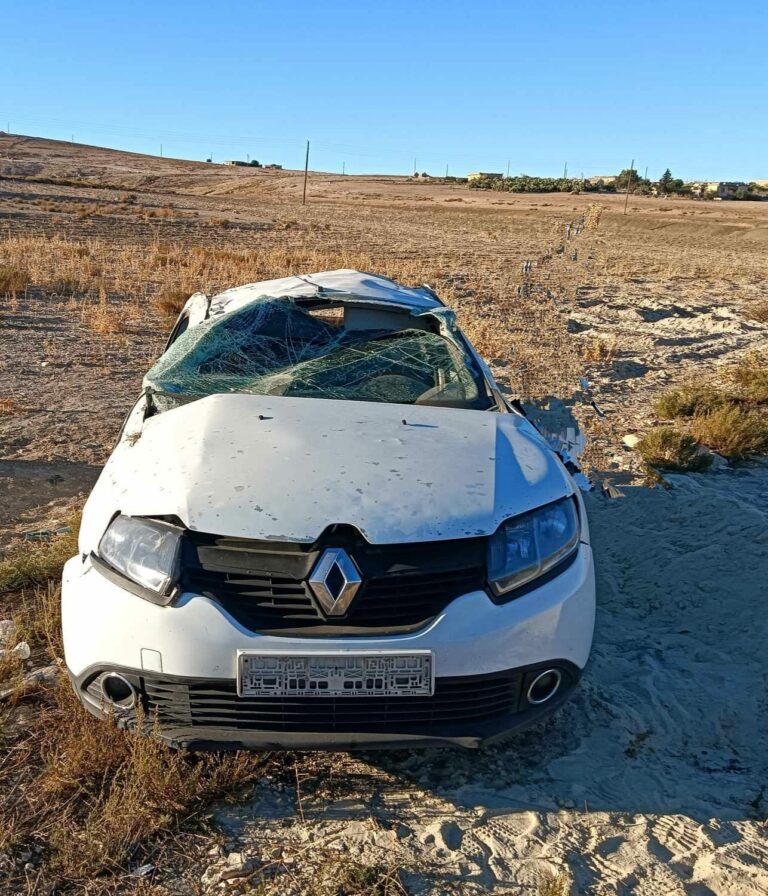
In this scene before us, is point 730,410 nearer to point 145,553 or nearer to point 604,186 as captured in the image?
point 145,553

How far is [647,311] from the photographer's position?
13.2m

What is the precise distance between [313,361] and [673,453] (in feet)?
10.4

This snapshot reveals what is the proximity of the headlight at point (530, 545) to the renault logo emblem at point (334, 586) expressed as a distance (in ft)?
1.37

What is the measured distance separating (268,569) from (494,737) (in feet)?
2.74

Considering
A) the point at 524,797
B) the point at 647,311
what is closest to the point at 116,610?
the point at 524,797

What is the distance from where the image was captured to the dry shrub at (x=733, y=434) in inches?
241

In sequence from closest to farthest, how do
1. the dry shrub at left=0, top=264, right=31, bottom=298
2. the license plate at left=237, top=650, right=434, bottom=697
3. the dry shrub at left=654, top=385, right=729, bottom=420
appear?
the license plate at left=237, top=650, right=434, bottom=697 < the dry shrub at left=654, top=385, right=729, bottom=420 < the dry shrub at left=0, top=264, right=31, bottom=298

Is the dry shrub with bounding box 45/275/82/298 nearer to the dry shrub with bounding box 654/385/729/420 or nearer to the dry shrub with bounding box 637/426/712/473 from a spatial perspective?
the dry shrub with bounding box 654/385/729/420

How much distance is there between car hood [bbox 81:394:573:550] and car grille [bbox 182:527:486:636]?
46mm

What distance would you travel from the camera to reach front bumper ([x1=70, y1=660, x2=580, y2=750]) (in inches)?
89.8

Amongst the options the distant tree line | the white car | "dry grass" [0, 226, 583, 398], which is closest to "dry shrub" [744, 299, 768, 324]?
"dry grass" [0, 226, 583, 398]

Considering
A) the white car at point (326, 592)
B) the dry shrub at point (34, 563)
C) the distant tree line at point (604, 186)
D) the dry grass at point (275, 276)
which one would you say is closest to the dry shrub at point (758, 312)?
the dry grass at point (275, 276)

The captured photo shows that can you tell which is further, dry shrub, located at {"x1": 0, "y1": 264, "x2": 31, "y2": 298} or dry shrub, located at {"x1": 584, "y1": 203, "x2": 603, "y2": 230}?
dry shrub, located at {"x1": 584, "y1": 203, "x2": 603, "y2": 230}

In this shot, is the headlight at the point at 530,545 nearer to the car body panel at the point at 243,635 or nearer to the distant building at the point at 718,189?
the car body panel at the point at 243,635
